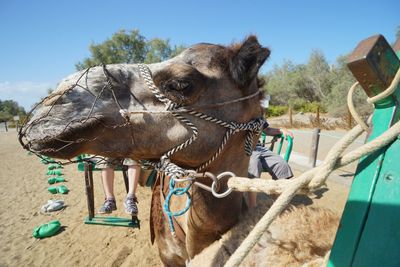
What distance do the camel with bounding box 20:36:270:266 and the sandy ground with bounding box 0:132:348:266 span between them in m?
2.24

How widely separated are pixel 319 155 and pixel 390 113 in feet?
34.9

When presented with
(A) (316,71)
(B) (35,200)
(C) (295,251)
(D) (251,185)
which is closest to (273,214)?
(D) (251,185)

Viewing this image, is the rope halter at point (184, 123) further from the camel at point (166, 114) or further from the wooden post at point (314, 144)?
the wooden post at point (314, 144)

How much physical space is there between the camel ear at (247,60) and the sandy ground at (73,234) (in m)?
2.46

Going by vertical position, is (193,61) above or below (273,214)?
above

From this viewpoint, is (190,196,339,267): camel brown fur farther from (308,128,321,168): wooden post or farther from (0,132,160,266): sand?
(308,128,321,168): wooden post

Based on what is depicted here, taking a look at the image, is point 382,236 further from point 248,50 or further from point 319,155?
point 319,155

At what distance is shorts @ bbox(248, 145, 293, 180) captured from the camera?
417cm

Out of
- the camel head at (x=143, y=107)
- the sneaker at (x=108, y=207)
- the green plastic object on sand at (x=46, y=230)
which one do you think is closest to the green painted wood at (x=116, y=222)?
the sneaker at (x=108, y=207)

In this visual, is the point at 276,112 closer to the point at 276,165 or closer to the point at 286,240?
the point at 276,165

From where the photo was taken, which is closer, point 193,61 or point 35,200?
point 193,61

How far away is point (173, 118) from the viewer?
5.53 ft

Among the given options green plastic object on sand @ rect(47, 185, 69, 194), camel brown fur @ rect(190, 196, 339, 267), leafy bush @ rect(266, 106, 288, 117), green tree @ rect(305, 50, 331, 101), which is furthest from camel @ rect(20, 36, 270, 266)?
green tree @ rect(305, 50, 331, 101)

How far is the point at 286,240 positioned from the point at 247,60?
1260 millimetres
